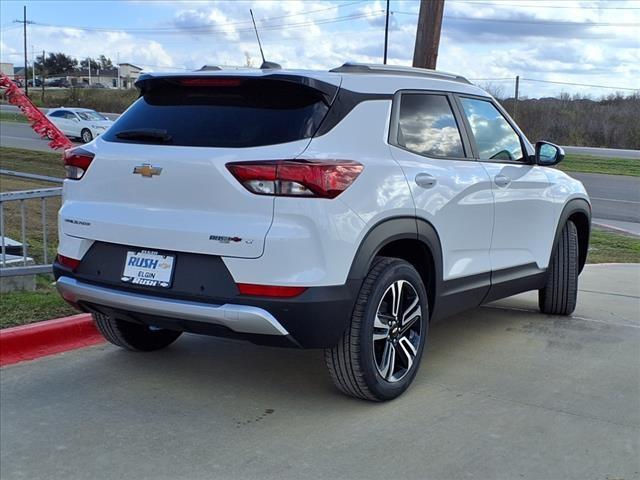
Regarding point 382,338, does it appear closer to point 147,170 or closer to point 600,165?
point 147,170

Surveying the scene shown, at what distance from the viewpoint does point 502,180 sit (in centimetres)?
508

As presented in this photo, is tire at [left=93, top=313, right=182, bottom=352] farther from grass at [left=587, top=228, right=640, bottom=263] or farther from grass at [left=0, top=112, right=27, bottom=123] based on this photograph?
grass at [left=0, top=112, right=27, bottom=123]

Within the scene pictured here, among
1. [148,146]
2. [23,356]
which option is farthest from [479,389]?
[23,356]

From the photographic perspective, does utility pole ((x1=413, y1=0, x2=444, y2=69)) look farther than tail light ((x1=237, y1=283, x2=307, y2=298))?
Yes

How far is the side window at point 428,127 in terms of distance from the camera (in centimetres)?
432

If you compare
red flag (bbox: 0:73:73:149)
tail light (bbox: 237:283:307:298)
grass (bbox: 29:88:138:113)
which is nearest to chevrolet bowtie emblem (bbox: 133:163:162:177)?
tail light (bbox: 237:283:307:298)

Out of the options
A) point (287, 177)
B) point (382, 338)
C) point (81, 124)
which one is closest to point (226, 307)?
point (287, 177)

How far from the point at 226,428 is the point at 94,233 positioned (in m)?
1.29

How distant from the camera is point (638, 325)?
6191 mm

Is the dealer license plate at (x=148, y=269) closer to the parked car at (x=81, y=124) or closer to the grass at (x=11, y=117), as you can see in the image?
the parked car at (x=81, y=124)

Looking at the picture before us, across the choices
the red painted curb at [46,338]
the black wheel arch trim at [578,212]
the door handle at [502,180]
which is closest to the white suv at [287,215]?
the door handle at [502,180]

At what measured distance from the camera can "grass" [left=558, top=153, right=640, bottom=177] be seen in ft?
83.7

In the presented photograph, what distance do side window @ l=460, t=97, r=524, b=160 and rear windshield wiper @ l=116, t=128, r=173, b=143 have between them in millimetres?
2126

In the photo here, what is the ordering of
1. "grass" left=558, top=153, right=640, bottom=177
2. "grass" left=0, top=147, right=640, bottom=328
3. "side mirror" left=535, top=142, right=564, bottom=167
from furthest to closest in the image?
"grass" left=558, top=153, right=640, bottom=177
"side mirror" left=535, top=142, right=564, bottom=167
"grass" left=0, top=147, right=640, bottom=328
